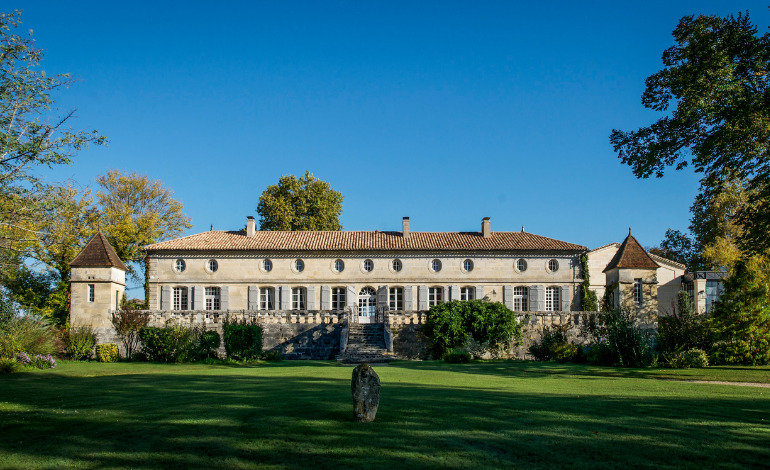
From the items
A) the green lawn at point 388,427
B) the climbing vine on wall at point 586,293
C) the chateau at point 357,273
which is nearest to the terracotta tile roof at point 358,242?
the chateau at point 357,273

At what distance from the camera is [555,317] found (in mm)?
30875

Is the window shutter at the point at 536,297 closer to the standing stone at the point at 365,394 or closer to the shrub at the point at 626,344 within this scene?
the shrub at the point at 626,344

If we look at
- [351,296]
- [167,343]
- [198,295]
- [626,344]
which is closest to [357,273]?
[351,296]

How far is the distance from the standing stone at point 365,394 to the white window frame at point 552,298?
3104 centimetres

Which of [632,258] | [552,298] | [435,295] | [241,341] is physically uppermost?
[632,258]

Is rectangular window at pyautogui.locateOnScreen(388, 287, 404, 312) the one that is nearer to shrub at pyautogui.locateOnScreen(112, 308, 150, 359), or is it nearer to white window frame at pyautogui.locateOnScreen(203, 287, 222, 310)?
white window frame at pyautogui.locateOnScreen(203, 287, 222, 310)

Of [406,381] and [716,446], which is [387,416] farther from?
[406,381]

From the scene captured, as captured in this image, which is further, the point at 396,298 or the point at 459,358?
the point at 396,298

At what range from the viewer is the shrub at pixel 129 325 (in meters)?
27.9

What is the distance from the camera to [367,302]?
38.7m

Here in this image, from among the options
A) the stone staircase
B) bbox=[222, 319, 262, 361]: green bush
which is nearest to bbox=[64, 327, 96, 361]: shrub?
bbox=[222, 319, 262, 361]: green bush

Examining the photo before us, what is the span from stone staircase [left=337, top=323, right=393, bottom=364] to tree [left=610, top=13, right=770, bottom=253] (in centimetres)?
1272

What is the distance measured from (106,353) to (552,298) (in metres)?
24.8

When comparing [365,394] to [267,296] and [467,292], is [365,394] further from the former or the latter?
[467,292]
